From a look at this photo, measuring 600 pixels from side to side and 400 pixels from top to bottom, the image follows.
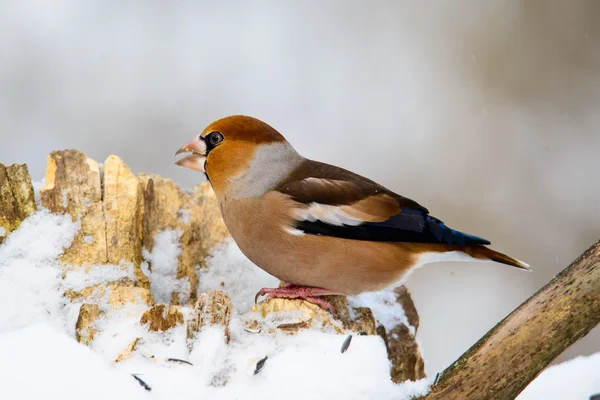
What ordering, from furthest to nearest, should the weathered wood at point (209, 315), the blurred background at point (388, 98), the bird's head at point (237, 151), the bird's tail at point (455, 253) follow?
the blurred background at point (388, 98) < the bird's head at point (237, 151) < the bird's tail at point (455, 253) < the weathered wood at point (209, 315)

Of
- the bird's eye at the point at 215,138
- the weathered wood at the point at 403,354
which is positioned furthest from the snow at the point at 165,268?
the weathered wood at the point at 403,354

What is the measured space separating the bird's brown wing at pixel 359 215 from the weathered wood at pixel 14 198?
1068mm

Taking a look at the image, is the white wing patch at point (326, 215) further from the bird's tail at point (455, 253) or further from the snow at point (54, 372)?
the snow at point (54, 372)

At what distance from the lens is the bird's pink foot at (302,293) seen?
282 cm

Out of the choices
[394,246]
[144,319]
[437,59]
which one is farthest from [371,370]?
[437,59]

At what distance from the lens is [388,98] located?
6031 millimetres

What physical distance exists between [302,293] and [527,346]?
1.10 metres

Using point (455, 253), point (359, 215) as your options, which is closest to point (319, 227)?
point (359, 215)

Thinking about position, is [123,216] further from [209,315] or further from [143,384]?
[143,384]

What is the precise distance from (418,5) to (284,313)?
4.22 metres

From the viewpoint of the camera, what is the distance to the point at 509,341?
1.99 meters

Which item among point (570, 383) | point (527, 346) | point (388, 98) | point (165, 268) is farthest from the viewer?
point (388, 98)

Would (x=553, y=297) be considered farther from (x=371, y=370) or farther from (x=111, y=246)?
(x=111, y=246)

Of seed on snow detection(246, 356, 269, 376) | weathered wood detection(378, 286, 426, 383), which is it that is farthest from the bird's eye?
seed on snow detection(246, 356, 269, 376)
